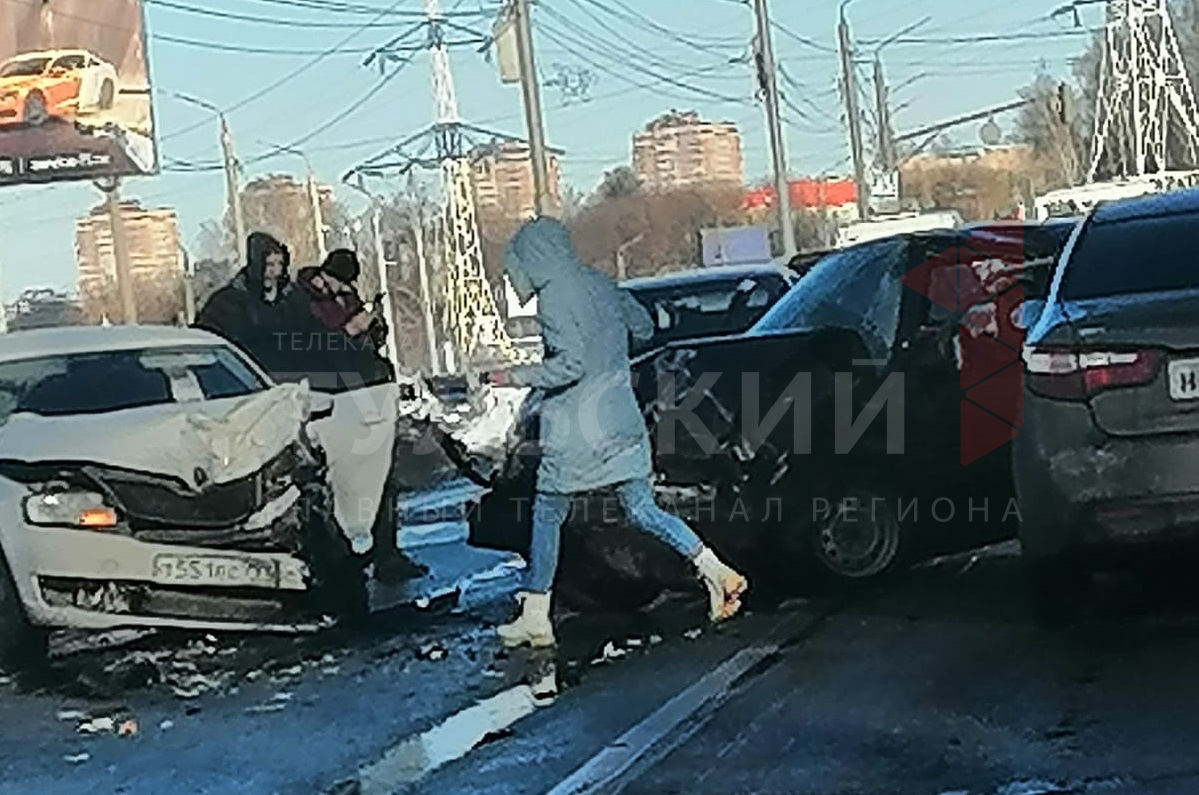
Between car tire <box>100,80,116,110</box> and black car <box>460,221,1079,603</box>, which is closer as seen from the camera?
black car <box>460,221,1079,603</box>

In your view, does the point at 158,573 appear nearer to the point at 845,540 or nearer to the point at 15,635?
the point at 15,635

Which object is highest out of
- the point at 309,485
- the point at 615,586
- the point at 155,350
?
the point at 155,350

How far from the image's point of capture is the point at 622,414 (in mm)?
9016

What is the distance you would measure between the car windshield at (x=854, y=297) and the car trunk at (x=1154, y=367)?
7.53 feet

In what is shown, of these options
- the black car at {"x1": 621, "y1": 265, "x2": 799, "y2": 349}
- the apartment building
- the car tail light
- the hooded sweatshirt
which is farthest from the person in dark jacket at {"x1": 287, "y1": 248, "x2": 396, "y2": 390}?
the apartment building

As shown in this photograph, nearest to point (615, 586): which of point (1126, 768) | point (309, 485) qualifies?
point (309, 485)

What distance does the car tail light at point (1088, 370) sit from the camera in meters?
7.55

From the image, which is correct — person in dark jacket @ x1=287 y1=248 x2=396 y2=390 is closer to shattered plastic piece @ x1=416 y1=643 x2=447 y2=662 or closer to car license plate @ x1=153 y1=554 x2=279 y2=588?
car license plate @ x1=153 y1=554 x2=279 y2=588

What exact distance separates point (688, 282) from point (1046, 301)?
20.7 ft

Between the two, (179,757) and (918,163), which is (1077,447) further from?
(918,163)

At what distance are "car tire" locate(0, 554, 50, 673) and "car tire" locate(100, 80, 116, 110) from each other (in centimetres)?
3571

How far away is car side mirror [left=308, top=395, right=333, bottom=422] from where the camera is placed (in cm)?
1061

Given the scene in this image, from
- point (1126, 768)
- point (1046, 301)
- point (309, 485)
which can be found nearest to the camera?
point (1126, 768)

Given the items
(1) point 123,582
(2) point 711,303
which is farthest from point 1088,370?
(2) point 711,303
